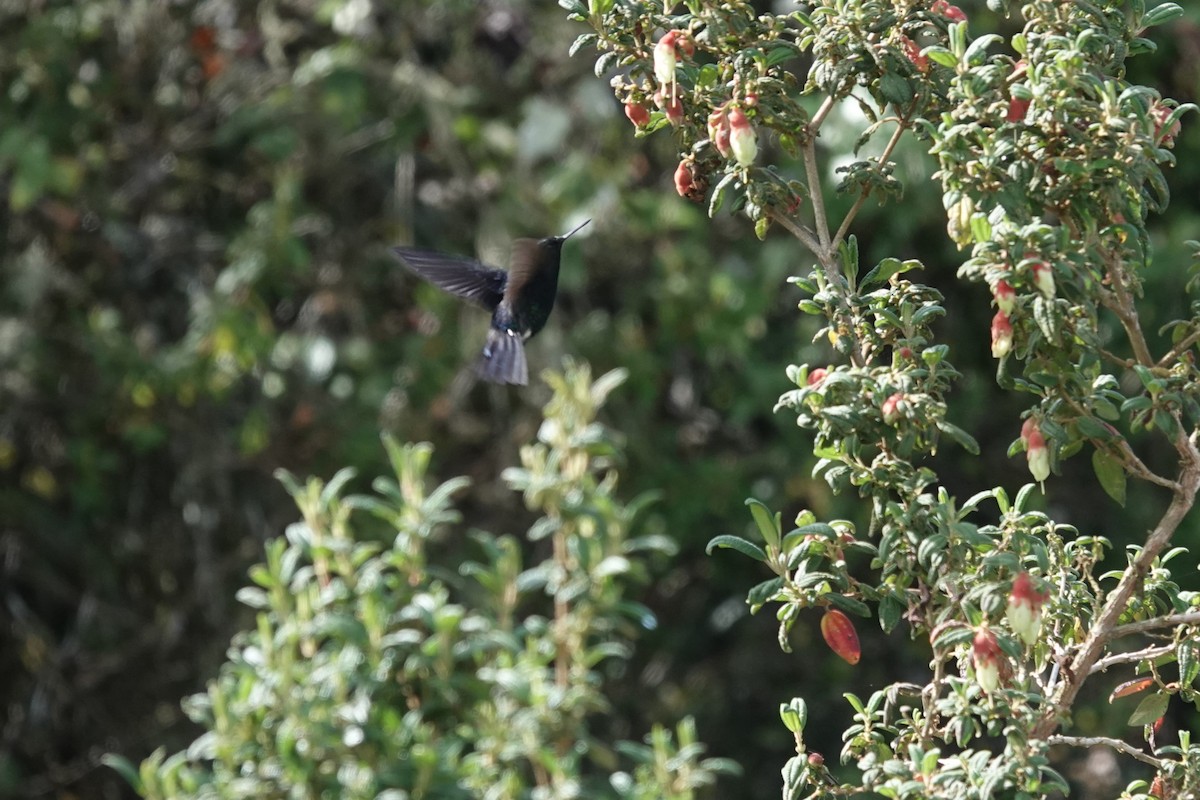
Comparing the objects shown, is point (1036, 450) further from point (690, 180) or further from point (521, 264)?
point (521, 264)

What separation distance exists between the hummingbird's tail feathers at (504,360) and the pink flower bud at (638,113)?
1.00m

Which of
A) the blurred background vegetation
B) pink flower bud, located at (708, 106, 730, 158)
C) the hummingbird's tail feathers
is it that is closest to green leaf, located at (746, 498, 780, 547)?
pink flower bud, located at (708, 106, 730, 158)

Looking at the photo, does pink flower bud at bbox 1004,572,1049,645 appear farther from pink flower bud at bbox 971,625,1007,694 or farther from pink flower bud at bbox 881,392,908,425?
pink flower bud at bbox 881,392,908,425

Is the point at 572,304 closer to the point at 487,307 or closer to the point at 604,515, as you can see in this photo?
the point at 487,307

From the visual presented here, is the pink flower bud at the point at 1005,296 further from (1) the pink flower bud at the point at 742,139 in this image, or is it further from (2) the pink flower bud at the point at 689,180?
(2) the pink flower bud at the point at 689,180

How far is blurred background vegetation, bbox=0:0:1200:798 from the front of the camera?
416cm

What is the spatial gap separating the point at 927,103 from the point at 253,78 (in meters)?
3.39

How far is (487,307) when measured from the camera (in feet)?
9.27

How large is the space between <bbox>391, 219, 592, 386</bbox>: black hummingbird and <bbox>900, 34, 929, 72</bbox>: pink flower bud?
3.22 feet

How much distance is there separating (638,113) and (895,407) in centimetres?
38

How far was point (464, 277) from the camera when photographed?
2.77m

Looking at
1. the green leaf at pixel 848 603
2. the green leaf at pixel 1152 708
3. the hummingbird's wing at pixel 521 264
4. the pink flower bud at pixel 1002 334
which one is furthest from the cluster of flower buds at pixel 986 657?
the hummingbird's wing at pixel 521 264

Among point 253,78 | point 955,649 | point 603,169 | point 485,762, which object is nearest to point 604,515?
point 485,762

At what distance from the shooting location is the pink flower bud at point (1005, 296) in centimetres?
128
